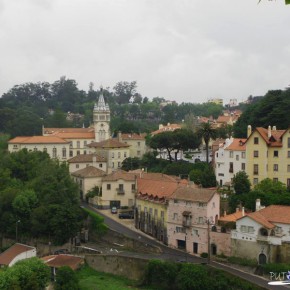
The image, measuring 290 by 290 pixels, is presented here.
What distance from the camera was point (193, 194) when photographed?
43.2 meters

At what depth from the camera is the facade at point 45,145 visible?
7581cm

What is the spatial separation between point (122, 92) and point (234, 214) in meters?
137

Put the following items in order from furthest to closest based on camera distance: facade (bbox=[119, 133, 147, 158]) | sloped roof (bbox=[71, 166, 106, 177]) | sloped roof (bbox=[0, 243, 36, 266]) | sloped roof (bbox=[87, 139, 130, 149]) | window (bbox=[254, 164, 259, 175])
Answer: facade (bbox=[119, 133, 147, 158]) < sloped roof (bbox=[87, 139, 130, 149]) < sloped roof (bbox=[71, 166, 106, 177]) < window (bbox=[254, 164, 259, 175]) < sloped roof (bbox=[0, 243, 36, 266])

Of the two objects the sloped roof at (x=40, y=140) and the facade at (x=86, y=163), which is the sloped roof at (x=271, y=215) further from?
the sloped roof at (x=40, y=140)

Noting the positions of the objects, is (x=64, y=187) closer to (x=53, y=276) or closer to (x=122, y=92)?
(x=53, y=276)

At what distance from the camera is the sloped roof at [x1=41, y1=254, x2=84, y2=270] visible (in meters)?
41.1

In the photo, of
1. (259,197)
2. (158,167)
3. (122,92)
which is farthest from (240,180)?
(122,92)

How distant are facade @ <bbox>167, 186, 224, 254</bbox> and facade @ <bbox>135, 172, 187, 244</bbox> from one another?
102 centimetres

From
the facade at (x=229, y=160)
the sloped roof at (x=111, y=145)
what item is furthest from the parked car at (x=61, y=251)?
the sloped roof at (x=111, y=145)

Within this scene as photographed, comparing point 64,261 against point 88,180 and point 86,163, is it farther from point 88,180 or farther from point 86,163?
point 86,163

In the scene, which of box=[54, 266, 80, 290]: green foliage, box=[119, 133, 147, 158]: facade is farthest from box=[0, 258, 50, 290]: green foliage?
box=[119, 133, 147, 158]: facade

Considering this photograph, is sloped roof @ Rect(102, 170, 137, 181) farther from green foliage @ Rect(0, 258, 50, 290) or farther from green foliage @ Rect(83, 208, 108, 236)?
green foliage @ Rect(0, 258, 50, 290)

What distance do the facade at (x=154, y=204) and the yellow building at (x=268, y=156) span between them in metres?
6.36

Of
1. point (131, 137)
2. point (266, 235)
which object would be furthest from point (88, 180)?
point (266, 235)
